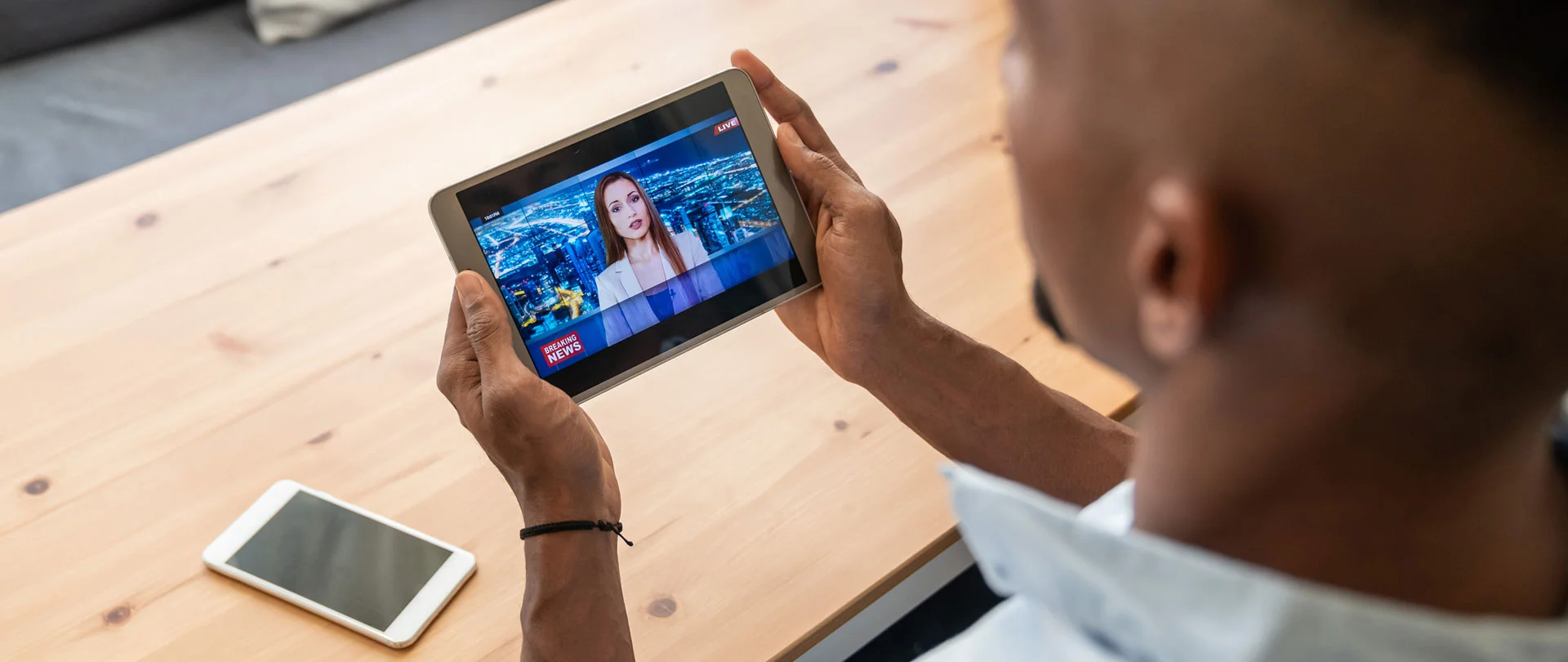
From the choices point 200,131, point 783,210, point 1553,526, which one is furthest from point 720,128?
point 200,131

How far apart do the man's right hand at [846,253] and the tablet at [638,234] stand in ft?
0.06

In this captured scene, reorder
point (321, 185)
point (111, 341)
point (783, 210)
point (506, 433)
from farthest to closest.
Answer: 1. point (321, 185)
2. point (111, 341)
3. point (783, 210)
4. point (506, 433)

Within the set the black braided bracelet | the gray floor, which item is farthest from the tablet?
the gray floor

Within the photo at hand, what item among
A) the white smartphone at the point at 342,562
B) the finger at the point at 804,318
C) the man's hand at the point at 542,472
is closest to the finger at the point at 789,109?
the finger at the point at 804,318

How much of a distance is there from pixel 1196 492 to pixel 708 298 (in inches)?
19.8

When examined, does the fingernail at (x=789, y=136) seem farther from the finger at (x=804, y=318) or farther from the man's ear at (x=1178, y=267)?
the man's ear at (x=1178, y=267)

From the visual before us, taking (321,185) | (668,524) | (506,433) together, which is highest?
(321,185)

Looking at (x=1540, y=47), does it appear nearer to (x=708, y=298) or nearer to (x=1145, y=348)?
(x=1145, y=348)

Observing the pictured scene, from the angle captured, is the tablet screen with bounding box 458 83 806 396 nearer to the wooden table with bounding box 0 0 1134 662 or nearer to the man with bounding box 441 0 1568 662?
the wooden table with bounding box 0 0 1134 662

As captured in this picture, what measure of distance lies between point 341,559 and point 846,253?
477mm

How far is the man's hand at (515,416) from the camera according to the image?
85cm

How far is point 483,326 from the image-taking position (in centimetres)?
86

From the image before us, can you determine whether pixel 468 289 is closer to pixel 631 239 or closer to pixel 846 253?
pixel 631 239

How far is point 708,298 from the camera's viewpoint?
3.12 ft
